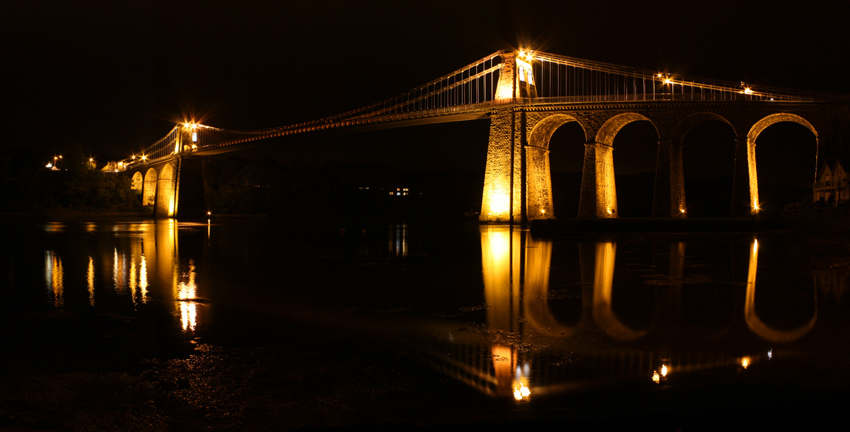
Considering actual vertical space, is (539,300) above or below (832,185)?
→ below

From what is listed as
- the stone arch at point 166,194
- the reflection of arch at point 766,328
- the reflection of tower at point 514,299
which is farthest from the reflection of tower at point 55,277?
the stone arch at point 166,194

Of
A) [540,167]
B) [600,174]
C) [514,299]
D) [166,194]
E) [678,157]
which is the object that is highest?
[678,157]

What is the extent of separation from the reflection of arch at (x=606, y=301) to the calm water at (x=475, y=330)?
0.04 metres

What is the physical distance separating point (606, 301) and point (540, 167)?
3041cm

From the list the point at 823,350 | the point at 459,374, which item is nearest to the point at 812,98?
the point at 823,350

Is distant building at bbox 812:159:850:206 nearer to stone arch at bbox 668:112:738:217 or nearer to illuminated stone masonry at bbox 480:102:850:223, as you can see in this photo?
illuminated stone masonry at bbox 480:102:850:223

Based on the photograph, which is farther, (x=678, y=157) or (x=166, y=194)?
(x=166, y=194)

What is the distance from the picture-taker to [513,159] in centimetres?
3575

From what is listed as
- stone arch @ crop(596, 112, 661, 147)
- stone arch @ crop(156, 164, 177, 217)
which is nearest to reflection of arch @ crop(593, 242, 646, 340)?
stone arch @ crop(596, 112, 661, 147)

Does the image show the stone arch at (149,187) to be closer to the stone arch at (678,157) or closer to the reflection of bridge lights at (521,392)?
the stone arch at (678,157)

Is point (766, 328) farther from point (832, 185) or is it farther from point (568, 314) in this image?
point (832, 185)

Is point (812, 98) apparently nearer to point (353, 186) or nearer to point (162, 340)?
point (162, 340)

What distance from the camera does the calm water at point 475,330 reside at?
151 inches

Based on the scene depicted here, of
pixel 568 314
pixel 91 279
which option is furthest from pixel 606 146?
pixel 568 314
